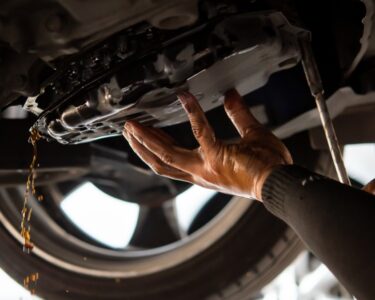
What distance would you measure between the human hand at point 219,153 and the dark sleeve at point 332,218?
0.14 feet

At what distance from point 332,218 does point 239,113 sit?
31 centimetres

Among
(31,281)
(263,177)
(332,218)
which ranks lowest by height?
(332,218)

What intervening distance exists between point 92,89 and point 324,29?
0.47 metres

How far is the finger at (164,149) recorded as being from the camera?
0.96m

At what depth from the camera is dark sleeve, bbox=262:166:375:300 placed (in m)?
0.68

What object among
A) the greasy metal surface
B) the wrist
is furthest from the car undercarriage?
the wrist

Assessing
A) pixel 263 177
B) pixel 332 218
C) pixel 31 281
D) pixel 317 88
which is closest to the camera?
pixel 332 218

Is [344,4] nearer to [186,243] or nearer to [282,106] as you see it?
[282,106]

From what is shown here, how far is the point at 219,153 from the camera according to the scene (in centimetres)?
90

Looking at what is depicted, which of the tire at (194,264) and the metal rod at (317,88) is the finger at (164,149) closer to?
the metal rod at (317,88)

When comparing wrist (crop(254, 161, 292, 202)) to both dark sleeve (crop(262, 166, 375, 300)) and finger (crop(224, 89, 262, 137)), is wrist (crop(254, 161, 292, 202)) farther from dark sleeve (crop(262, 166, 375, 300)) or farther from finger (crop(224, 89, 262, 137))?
A: finger (crop(224, 89, 262, 137))

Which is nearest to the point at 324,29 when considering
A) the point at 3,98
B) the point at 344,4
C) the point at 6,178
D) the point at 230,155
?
the point at 344,4

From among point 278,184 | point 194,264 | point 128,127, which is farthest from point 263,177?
point 194,264

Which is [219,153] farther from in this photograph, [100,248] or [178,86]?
[100,248]
